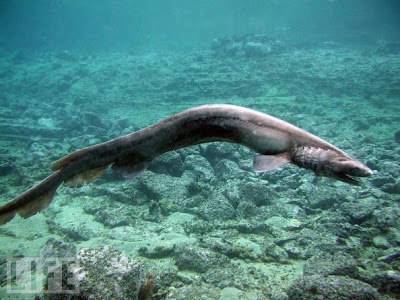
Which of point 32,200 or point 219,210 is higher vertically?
point 32,200

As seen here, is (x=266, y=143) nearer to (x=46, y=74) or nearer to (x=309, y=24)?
(x=46, y=74)

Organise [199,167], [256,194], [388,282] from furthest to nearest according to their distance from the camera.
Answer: [199,167] → [256,194] → [388,282]

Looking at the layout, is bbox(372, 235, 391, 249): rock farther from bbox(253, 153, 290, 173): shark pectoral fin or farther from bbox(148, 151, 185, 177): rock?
bbox(148, 151, 185, 177): rock

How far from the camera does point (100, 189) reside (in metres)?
9.77

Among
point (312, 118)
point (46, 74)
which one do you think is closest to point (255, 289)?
point (312, 118)

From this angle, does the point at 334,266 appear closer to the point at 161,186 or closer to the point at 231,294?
the point at 231,294

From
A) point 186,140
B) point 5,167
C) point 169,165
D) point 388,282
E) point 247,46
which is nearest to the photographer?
point 186,140

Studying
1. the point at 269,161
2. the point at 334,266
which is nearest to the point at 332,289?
the point at 334,266

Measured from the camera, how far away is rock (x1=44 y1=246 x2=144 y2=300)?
3246 millimetres

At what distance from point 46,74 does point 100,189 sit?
30.1 meters

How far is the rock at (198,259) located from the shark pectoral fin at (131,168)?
4013 millimetres

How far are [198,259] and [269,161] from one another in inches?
172

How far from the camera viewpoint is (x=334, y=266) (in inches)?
184

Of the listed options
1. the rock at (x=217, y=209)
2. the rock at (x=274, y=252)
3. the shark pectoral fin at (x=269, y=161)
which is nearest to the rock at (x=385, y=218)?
the rock at (x=274, y=252)
